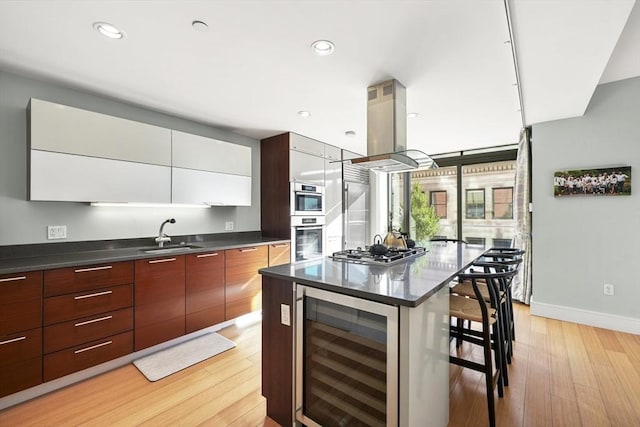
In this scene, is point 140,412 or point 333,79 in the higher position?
point 333,79

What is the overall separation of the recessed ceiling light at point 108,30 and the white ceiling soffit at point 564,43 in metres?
Answer: 2.30

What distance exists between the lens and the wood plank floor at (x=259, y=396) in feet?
5.68

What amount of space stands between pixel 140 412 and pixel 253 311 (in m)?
1.55

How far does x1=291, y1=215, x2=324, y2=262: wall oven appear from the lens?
380 centimetres

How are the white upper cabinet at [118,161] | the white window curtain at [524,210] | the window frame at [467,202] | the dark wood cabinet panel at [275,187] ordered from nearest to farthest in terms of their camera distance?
the white upper cabinet at [118,161] → the white window curtain at [524,210] → the dark wood cabinet panel at [275,187] → the window frame at [467,202]

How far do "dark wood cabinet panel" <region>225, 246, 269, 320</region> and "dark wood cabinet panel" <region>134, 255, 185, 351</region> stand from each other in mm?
494

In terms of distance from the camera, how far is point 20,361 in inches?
72.5

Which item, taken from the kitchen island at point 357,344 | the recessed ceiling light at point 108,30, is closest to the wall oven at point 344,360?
the kitchen island at point 357,344

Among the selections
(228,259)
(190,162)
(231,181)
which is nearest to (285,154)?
(231,181)

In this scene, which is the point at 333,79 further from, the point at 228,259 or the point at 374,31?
the point at 228,259

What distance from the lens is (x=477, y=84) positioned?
2.41 meters

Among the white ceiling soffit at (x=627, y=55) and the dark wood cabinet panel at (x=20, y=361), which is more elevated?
the white ceiling soffit at (x=627, y=55)

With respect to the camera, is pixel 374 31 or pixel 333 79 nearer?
pixel 374 31

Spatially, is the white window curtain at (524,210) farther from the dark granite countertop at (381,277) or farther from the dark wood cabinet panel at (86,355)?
the dark wood cabinet panel at (86,355)
